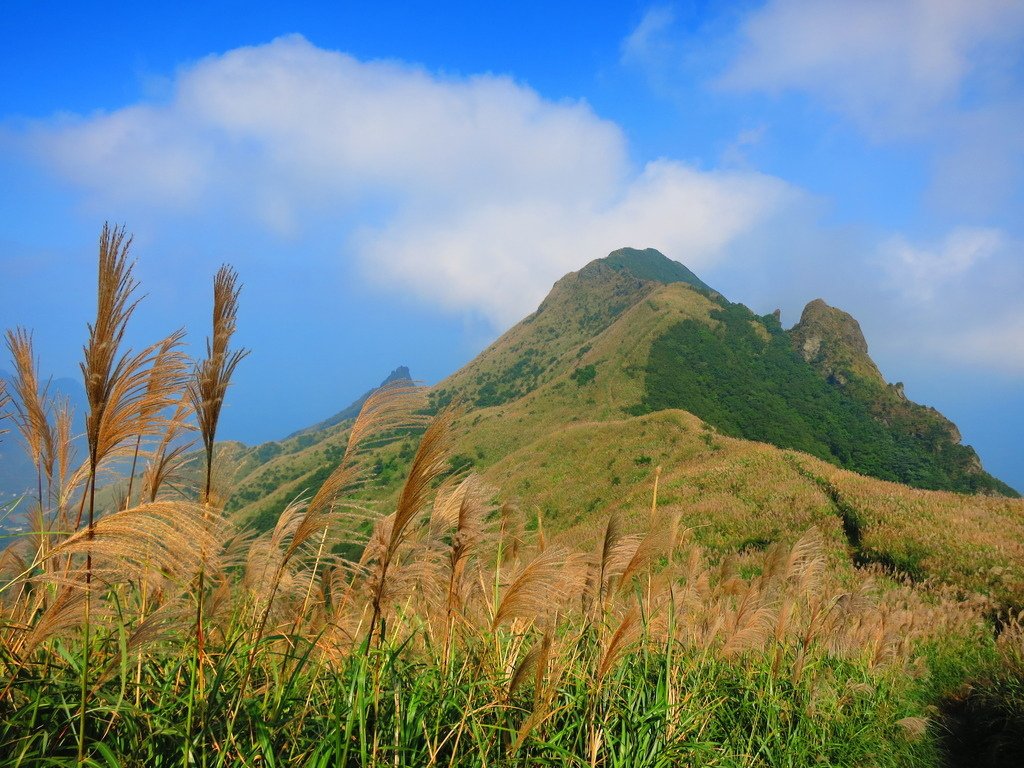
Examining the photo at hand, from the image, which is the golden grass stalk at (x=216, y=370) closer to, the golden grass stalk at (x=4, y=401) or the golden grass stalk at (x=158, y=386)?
the golden grass stalk at (x=158, y=386)

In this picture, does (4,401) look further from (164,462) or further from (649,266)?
(649,266)

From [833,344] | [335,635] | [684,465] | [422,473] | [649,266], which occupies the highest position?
[649,266]

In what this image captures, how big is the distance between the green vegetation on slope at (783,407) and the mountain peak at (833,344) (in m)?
3.26

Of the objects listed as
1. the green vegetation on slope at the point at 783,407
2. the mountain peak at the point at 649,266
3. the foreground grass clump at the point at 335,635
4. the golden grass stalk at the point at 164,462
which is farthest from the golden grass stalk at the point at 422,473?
the mountain peak at the point at 649,266

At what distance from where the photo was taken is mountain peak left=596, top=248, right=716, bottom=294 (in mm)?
120188

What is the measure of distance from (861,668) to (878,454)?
58.1 meters

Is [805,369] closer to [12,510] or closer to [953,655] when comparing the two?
[953,655]

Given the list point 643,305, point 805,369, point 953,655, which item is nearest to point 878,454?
point 805,369

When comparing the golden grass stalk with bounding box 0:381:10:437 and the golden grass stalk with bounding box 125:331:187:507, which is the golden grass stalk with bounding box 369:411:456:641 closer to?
the golden grass stalk with bounding box 125:331:187:507

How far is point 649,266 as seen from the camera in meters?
131

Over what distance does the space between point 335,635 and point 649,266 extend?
136m

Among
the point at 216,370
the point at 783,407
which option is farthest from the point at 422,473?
the point at 783,407

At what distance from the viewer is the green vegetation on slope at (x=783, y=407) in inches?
1987

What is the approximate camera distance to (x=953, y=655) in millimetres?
6297
